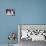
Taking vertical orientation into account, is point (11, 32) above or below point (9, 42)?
above

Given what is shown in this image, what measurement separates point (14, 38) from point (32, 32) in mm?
419

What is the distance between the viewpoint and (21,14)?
295cm

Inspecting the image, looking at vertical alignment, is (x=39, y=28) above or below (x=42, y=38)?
above

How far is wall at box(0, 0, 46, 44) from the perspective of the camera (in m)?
2.93

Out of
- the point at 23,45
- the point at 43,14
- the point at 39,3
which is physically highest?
the point at 39,3

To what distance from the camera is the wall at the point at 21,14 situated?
2932 mm

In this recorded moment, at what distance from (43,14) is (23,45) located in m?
0.82

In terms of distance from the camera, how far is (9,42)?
2.90m

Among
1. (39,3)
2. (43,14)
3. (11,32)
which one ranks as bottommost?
(11,32)

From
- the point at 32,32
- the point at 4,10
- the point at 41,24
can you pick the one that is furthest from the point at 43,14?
the point at 4,10

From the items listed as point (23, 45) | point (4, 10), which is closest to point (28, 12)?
point (4, 10)

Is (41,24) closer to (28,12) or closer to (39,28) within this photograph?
(39,28)

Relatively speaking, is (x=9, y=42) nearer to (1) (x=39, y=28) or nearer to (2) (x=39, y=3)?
(1) (x=39, y=28)

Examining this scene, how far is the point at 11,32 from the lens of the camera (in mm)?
2920
